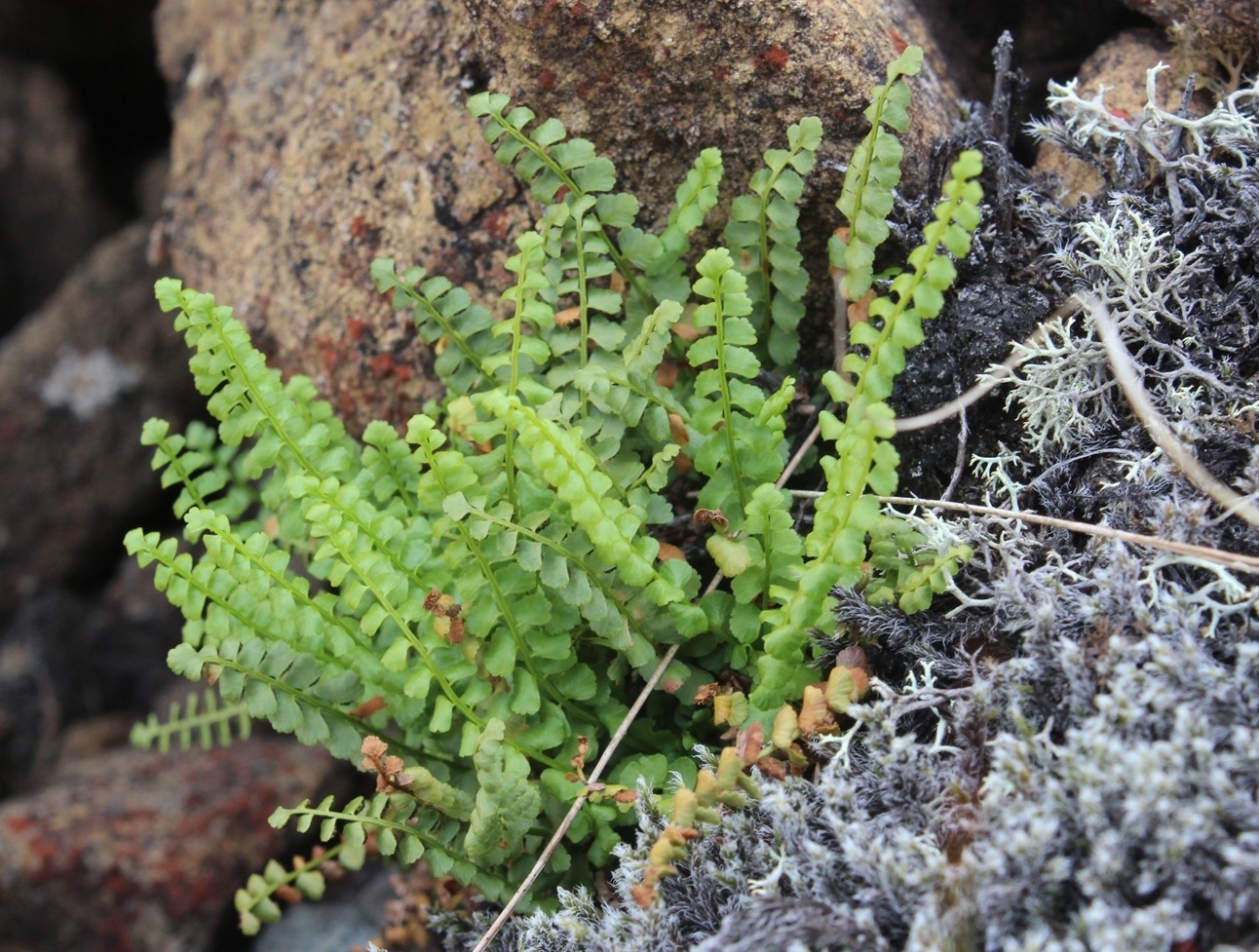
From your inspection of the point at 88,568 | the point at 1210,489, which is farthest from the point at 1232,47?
the point at 88,568

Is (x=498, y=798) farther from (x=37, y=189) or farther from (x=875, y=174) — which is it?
(x=37, y=189)

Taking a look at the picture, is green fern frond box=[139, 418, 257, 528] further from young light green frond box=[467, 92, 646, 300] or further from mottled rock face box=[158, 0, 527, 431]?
young light green frond box=[467, 92, 646, 300]

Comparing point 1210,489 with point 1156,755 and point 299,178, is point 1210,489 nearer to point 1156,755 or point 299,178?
point 1156,755

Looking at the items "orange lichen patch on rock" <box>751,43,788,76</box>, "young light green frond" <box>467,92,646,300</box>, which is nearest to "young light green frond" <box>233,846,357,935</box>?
"young light green frond" <box>467,92,646,300</box>

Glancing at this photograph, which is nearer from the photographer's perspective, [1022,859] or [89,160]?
[1022,859]

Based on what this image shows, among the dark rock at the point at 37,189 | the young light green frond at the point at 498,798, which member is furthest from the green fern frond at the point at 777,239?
the dark rock at the point at 37,189

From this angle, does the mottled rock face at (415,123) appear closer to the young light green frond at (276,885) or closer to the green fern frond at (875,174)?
the green fern frond at (875,174)
